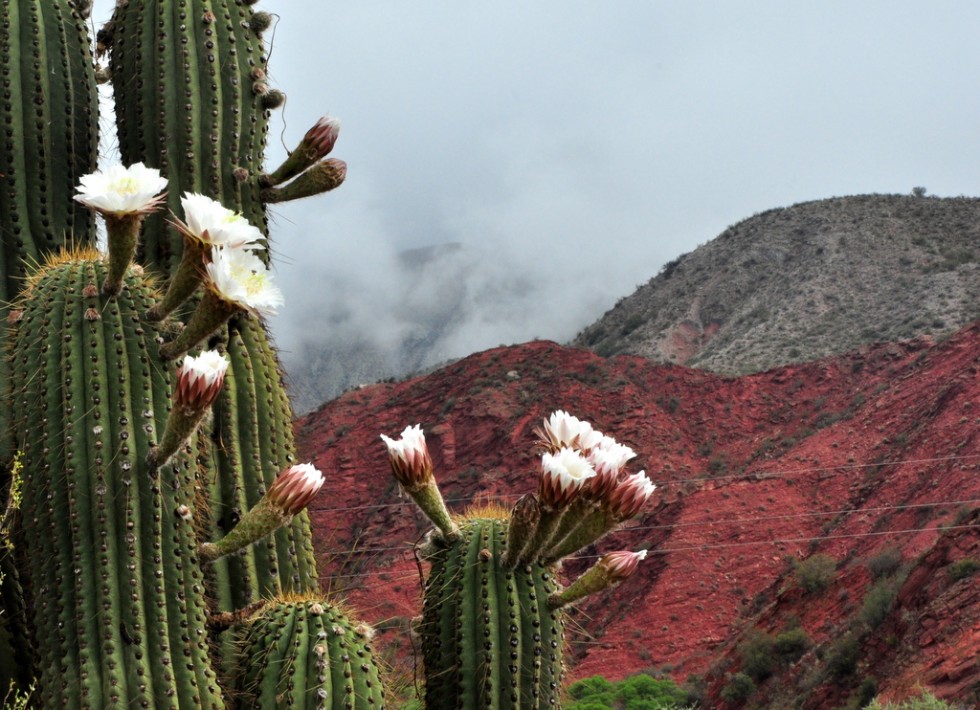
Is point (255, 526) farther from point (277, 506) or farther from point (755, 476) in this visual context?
point (755, 476)

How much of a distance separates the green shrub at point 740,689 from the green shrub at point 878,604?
224 centimetres

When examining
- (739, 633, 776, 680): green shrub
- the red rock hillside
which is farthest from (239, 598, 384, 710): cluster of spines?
(739, 633, 776, 680): green shrub

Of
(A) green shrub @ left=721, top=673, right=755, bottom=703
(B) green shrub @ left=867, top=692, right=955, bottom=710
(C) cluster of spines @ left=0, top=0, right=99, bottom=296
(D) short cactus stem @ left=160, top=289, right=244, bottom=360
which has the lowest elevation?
(B) green shrub @ left=867, top=692, right=955, bottom=710

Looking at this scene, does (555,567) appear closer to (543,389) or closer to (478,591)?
(478,591)

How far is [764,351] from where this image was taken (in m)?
43.8

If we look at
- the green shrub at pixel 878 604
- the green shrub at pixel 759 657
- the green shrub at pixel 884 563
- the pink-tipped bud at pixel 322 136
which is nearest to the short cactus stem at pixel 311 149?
the pink-tipped bud at pixel 322 136

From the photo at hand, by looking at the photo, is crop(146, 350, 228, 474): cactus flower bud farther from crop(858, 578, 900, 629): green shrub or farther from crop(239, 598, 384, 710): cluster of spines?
crop(858, 578, 900, 629): green shrub

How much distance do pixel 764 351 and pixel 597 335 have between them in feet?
43.5

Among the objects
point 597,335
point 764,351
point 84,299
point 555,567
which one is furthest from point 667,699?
point 597,335

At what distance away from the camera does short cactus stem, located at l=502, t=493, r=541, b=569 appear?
13.0 ft

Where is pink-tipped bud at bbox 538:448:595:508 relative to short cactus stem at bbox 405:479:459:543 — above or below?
below

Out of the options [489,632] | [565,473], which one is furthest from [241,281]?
[489,632]

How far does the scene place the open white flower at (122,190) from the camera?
11.3 feet

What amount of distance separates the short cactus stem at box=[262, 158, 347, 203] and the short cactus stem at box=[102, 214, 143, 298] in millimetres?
1202
